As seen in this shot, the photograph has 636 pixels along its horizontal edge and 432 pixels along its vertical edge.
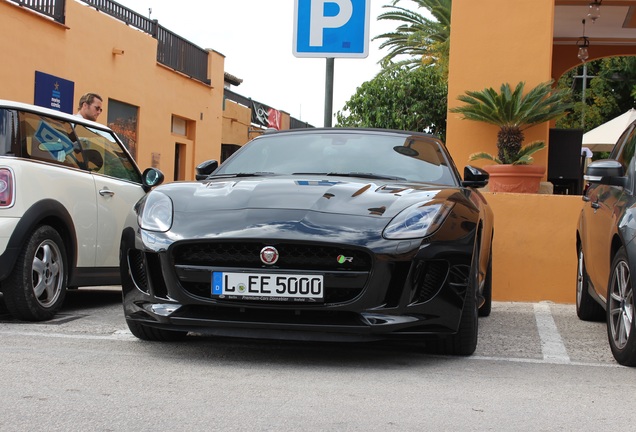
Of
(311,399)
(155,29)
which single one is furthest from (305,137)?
(155,29)

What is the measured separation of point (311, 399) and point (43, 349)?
170 cm

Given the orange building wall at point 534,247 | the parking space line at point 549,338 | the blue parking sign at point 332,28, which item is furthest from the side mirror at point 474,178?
the orange building wall at point 534,247

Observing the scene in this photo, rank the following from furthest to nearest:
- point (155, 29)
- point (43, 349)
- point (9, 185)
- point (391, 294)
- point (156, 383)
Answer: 1. point (155, 29)
2. point (9, 185)
3. point (43, 349)
4. point (391, 294)
5. point (156, 383)

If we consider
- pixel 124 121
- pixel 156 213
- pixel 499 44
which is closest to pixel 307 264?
pixel 156 213

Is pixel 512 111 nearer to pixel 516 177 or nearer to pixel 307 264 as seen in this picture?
pixel 516 177

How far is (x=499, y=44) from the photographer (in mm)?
11047

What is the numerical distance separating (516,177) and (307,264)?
6.32 metres

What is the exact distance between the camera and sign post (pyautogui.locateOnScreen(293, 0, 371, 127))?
7.74 meters

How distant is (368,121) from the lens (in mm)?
20141

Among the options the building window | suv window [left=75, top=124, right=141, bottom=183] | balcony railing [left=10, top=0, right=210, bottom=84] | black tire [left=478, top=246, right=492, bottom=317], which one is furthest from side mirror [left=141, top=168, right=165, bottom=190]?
the building window

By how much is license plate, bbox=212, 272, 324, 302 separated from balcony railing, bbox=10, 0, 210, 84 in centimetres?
1356

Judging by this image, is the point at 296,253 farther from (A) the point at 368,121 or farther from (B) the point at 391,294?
(A) the point at 368,121

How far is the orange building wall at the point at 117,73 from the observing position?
16.6 metres

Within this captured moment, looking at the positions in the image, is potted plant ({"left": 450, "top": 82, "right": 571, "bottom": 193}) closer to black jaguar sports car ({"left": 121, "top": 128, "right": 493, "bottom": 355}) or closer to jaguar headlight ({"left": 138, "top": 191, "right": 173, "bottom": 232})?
black jaguar sports car ({"left": 121, "top": 128, "right": 493, "bottom": 355})
